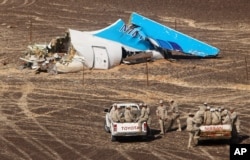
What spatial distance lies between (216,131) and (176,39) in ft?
55.4

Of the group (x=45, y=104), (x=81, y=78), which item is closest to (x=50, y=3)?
(x=81, y=78)

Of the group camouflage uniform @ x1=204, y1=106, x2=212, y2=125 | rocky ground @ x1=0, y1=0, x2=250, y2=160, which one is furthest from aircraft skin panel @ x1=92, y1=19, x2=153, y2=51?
camouflage uniform @ x1=204, y1=106, x2=212, y2=125

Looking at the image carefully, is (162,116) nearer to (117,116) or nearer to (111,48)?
(117,116)

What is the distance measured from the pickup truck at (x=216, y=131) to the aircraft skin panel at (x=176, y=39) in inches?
632

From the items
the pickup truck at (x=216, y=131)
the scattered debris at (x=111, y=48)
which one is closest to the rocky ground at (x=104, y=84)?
the pickup truck at (x=216, y=131)

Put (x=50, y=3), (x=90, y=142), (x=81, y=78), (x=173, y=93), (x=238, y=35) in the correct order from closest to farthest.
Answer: (x=90, y=142), (x=173, y=93), (x=81, y=78), (x=238, y=35), (x=50, y=3)

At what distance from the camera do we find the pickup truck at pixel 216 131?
30.9 metres

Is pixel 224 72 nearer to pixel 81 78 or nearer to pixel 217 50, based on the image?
pixel 217 50

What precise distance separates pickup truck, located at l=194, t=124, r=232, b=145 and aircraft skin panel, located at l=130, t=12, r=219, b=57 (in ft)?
52.6

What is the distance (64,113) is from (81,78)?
654 centimetres

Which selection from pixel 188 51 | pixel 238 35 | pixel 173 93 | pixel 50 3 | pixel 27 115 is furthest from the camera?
pixel 50 3

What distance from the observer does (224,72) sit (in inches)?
1753

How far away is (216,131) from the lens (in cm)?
3086

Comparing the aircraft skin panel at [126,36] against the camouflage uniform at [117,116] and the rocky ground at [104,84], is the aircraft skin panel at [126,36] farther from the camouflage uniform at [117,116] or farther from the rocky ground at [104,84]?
Answer: the camouflage uniform at [117,116]
